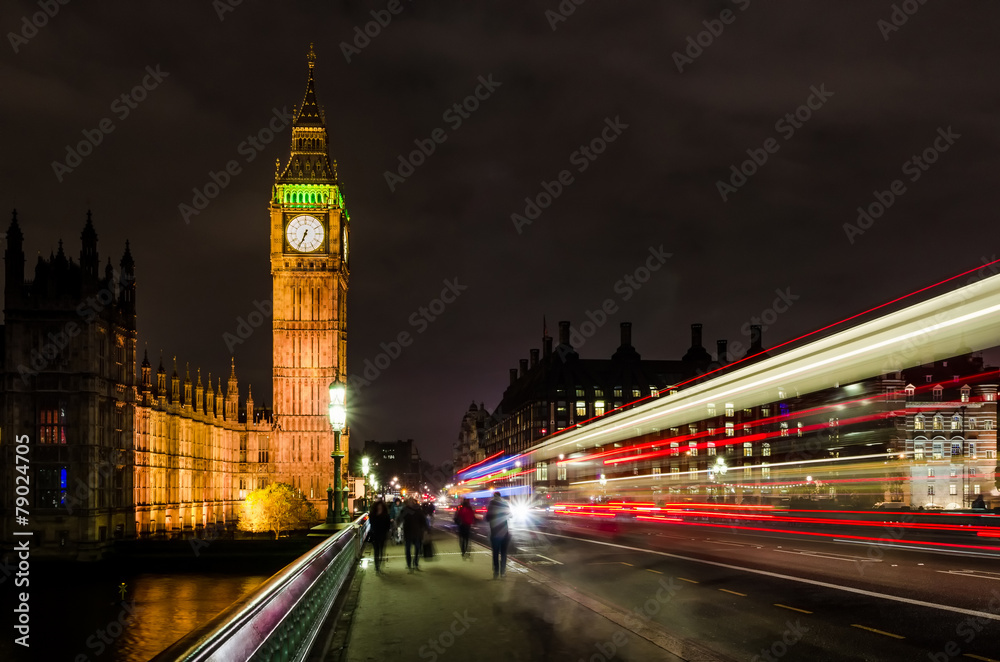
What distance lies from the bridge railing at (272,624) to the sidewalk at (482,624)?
83 cm

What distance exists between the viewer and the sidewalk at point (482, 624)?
10453 mm

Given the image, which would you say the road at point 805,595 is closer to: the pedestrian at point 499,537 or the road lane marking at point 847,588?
the road lane marking at point 847,588

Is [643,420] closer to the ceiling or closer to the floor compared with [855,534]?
closer to the ceiling

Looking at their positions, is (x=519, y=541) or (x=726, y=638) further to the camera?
(x=519, y=541)

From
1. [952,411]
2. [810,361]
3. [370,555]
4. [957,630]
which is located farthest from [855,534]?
[952,411]

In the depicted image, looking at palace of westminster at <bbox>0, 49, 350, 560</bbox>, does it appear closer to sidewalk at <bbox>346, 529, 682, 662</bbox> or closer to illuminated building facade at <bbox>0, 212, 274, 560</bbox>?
illuminated building facade at <bbox>0, 212, 274, 560</bbox>

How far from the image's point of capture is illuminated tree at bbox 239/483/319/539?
85.6 meters

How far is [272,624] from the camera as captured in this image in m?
6.74

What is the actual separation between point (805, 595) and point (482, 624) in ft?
20.8

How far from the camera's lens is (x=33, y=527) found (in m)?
57.8

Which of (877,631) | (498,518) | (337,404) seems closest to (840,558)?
(498,518)

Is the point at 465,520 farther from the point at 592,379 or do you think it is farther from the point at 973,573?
the point at 592,379

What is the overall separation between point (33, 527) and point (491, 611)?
54531 mm

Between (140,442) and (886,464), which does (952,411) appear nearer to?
(886,464)
